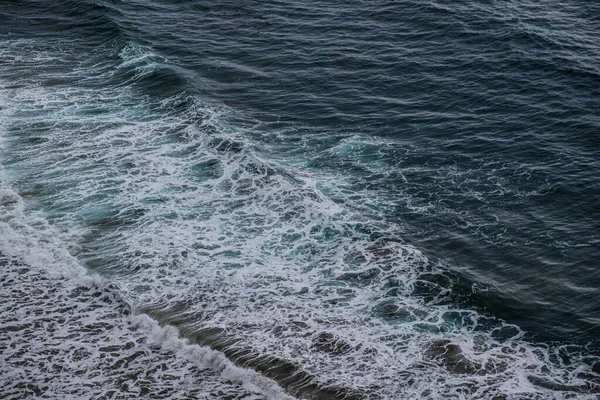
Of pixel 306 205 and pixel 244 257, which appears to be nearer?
pixel 244 257

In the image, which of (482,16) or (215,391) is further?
(482,16)

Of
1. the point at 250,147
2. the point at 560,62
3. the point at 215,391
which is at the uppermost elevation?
the point at 560,62

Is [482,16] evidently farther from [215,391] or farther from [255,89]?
[215,391]

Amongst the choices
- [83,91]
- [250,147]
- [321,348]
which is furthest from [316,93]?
[321,348]

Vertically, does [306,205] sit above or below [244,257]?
above

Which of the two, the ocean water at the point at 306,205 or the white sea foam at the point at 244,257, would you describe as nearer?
the white sea foam at the point at 244,257

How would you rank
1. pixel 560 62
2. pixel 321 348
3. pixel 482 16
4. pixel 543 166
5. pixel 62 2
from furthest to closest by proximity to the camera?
1. pixel 62 2
2. pixel 482 16
3. pixel 560 62
4. pixel 543 166
5. pixel 321 348

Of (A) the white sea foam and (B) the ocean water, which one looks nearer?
(A) the white sea foam

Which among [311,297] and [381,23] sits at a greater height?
[381,23]
